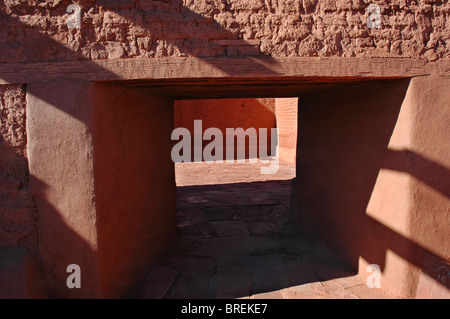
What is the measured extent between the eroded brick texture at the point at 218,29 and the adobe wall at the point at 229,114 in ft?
35.8

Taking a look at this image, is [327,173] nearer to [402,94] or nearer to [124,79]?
[402,94]

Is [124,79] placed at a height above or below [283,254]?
above

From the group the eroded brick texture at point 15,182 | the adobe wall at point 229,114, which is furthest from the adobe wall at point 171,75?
the adobe wall at point 229,114

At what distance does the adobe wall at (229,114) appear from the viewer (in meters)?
13.8

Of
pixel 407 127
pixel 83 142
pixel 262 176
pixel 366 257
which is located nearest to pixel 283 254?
pixel 366 257

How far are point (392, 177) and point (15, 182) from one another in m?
3.18

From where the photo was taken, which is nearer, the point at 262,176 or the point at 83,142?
the point at 83,142

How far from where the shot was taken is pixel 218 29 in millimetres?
2691

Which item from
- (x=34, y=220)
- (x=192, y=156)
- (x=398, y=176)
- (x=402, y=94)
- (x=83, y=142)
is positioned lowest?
(x=192, y=156)

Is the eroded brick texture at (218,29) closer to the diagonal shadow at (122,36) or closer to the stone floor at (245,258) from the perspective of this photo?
the diagonal shadow at (122,36)

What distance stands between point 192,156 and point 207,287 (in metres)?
10.3

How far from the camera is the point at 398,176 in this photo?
2.85 meters

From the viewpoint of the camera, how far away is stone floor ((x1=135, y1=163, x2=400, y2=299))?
10.0 feet

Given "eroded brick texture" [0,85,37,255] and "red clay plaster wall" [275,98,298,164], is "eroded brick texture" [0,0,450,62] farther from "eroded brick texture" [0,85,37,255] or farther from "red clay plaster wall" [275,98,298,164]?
"red clay plaster wall" [275,98,298,164]
